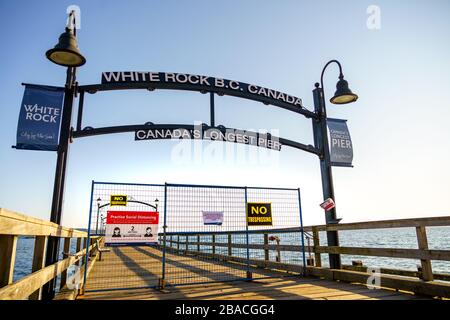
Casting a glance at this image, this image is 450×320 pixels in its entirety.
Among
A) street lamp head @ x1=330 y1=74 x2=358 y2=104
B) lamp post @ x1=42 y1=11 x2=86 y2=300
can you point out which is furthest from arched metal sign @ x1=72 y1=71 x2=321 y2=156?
street lamp head @ x1=330 y1=74 x2=358 y2=104

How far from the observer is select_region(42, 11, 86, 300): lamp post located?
20.2 ft

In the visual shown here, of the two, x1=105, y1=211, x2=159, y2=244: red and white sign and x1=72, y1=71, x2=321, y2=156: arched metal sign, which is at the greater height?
x1=72, y1=71, x2=321, y2=156: arched metal sign

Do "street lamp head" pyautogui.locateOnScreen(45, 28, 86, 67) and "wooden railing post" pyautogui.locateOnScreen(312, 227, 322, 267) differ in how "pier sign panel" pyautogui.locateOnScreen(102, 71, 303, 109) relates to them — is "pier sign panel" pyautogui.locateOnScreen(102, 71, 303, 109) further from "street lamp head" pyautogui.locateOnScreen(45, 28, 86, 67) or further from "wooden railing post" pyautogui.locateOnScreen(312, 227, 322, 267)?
"wooden railing post" pyautogui.locateOnScreen(312, 227, 322, 267)

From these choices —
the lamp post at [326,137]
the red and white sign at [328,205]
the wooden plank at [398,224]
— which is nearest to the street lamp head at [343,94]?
the lamp post at [326,137]

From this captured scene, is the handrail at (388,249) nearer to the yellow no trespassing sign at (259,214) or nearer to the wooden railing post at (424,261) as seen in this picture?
the wooden railing post at (424,261)

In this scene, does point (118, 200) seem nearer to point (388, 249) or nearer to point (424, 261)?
point (388, 249)

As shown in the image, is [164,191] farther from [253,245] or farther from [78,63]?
[253,245]

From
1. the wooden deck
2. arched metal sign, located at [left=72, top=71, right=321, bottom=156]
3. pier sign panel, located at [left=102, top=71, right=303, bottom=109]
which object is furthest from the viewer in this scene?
pier sign panel, located at [left=102, top=71, right=303, bottom=109]

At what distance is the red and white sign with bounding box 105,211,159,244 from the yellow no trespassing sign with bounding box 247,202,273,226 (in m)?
2.42

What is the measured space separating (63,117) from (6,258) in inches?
221

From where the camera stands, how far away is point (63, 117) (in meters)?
7.35

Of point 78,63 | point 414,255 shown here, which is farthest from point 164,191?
point 414,255

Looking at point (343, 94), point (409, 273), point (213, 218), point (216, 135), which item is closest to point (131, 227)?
point (213, 218)
